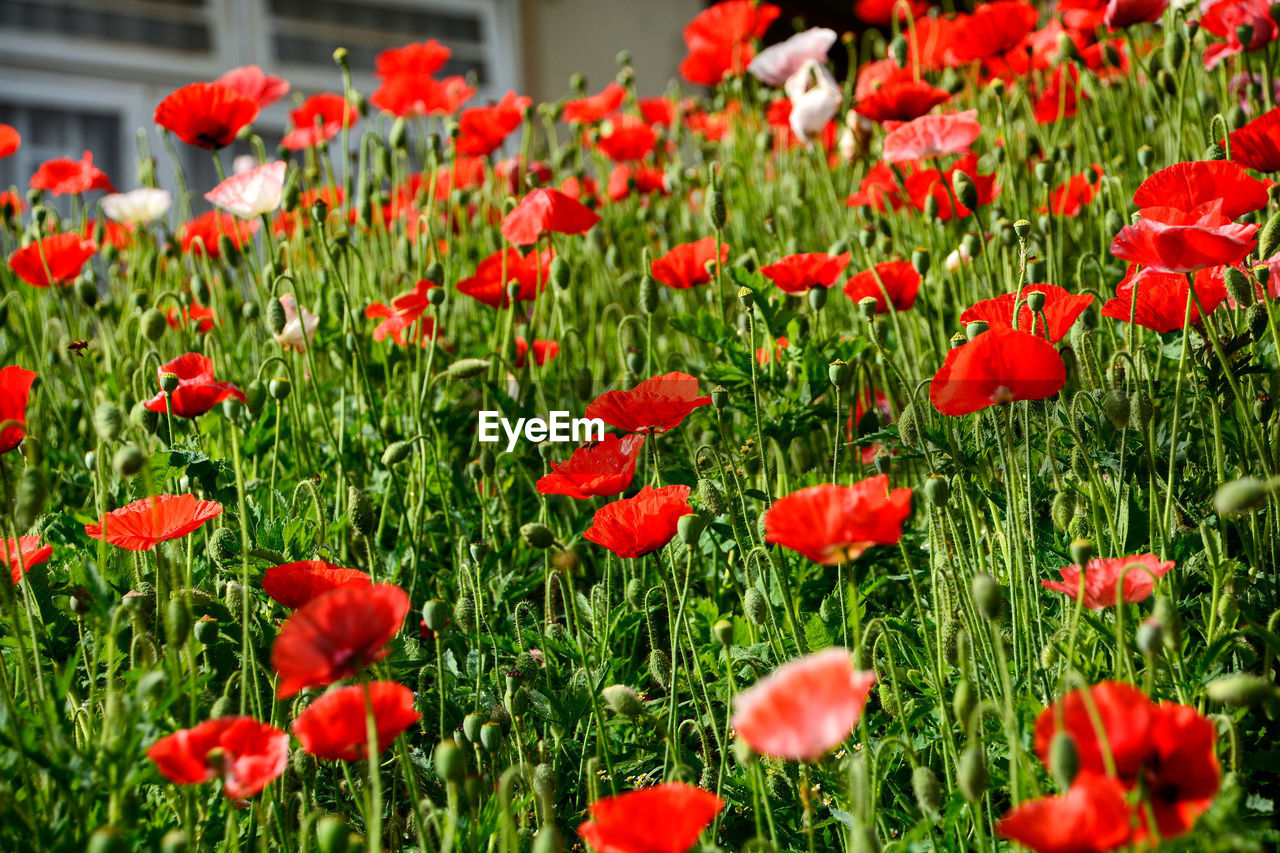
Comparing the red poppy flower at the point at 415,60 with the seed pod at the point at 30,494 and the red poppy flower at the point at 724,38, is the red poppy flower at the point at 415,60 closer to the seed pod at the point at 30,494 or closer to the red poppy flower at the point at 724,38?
the red poppy flower at the point at 724,38

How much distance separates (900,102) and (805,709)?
142cm

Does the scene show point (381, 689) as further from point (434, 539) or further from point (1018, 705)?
point (434, 539)

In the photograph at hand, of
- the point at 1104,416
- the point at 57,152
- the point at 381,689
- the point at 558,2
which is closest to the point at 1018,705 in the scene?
the point at 1104,416

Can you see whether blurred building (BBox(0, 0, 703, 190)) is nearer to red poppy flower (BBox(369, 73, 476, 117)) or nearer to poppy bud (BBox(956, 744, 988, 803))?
red poppy flower (BBox(369, 73, 476, 117))

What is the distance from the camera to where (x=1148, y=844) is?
604mm

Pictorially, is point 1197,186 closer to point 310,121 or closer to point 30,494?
point 30,494

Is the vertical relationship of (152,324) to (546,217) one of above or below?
below

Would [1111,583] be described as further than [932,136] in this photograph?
No

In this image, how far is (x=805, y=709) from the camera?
634 millimetres

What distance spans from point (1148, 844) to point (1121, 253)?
564 millimetres

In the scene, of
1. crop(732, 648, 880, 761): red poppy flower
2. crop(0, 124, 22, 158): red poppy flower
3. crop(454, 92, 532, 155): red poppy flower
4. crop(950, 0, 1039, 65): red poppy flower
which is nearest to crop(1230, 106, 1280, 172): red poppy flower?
crop(950, 0, 1039, 65): red poppy flower

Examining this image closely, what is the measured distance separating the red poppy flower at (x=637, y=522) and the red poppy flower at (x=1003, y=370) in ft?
0.88

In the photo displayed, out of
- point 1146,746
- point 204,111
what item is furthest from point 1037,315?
point 204,111

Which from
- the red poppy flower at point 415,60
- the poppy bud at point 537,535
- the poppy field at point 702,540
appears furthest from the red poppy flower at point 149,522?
the red poppy flower at point 415,60
